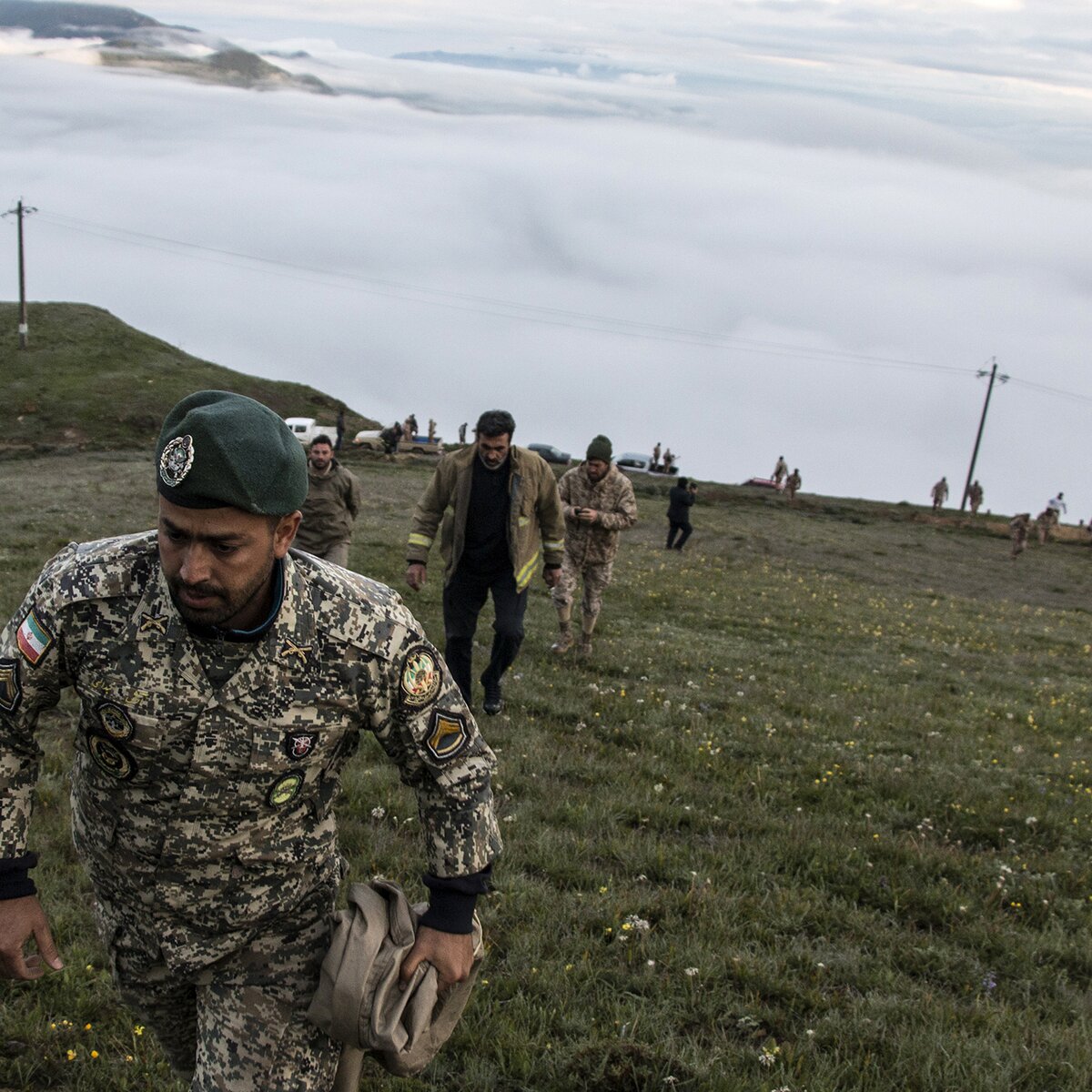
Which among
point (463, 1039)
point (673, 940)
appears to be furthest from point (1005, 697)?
point (463, 1039)

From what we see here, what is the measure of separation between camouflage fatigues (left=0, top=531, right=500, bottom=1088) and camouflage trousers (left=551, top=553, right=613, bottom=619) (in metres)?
9.54

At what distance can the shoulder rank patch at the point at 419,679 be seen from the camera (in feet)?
10.7

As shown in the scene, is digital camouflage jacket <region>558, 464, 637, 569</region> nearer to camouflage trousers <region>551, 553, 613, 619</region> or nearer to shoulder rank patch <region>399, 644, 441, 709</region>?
camouflage trousers <region>551, 553, 613, 619</region>

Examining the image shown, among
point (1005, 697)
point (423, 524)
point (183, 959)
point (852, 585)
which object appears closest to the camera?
point (183, 959)

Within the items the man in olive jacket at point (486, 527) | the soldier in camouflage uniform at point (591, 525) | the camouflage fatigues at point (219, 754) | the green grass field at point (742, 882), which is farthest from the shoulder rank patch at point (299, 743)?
the soldier in camouflage uniform at point (591, 525)

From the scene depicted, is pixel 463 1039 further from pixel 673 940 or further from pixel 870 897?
pixel 870 897

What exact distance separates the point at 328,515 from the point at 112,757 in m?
9.17

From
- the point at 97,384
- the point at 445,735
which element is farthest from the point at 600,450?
the point at 97,384

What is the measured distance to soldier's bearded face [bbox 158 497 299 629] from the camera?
2.97 meters

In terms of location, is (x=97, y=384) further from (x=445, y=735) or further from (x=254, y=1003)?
(x=445, y=735)

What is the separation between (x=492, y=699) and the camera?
10352 millimetres

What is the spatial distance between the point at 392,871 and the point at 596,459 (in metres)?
6.83

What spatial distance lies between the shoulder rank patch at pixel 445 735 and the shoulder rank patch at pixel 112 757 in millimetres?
802

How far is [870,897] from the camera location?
6.99 metres
